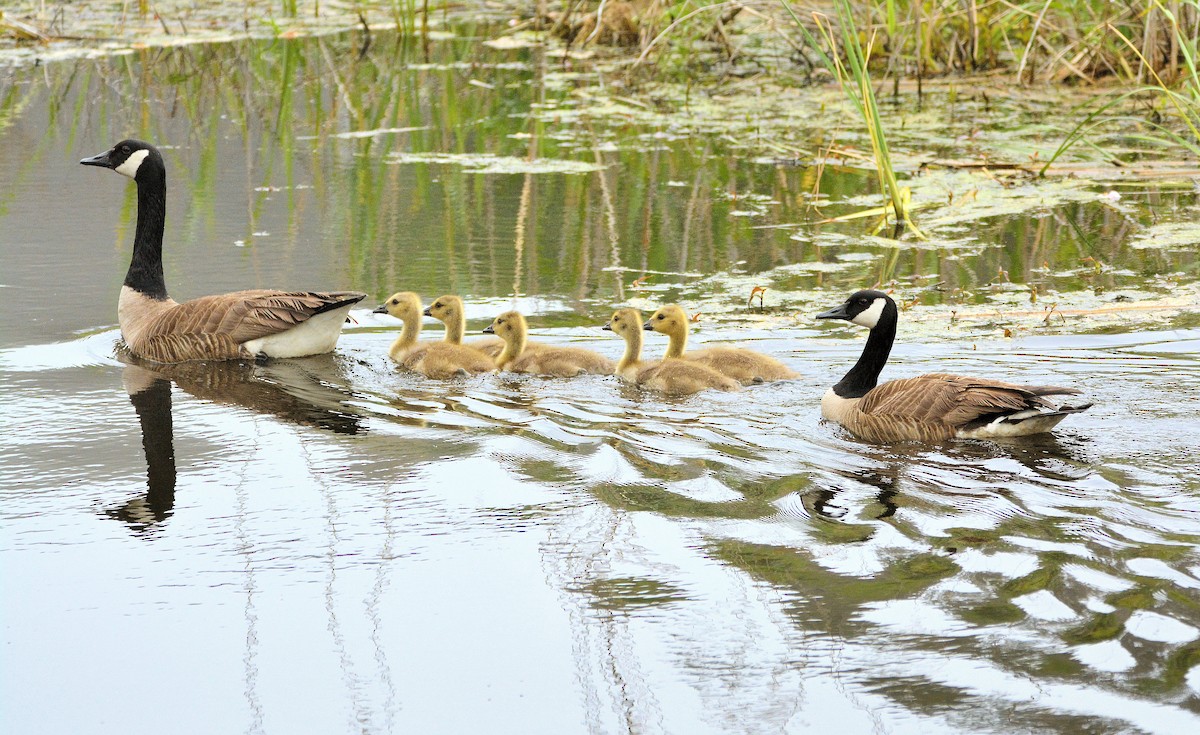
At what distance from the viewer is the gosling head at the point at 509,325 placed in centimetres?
825

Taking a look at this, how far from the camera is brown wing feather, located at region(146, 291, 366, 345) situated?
841 centimetres

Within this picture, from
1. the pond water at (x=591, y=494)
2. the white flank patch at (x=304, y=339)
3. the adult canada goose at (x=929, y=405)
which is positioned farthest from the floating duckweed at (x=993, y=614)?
the white flank patch at (x=304, y=339)

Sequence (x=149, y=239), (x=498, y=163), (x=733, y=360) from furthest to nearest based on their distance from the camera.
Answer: (x=498, y=163) → (x=149, y=239) → (x=733, y=360)

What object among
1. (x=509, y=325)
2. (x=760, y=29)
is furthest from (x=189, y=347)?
(x=760, y=29)

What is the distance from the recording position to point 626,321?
819 centimetres

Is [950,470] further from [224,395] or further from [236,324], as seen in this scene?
[236,324]

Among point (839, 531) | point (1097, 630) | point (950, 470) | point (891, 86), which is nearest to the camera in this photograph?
point (1097, 630)

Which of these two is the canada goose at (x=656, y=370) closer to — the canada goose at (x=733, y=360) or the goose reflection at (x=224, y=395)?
the canada goose at (x=733, y=360)

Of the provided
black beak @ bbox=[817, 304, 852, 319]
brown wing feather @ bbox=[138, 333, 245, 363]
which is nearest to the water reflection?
brown wing feather @ bbox=[138, 333, 245, 363]

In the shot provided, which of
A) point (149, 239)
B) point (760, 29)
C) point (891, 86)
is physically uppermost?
point (760, 29)

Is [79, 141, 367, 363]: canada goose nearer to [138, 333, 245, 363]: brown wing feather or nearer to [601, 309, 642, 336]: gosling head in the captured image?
[138, 333, 245, 363]: brown wing feather

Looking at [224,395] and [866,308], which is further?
[224,395]

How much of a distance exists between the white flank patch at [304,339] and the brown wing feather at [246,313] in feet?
0.28

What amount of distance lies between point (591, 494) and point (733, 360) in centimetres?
211
